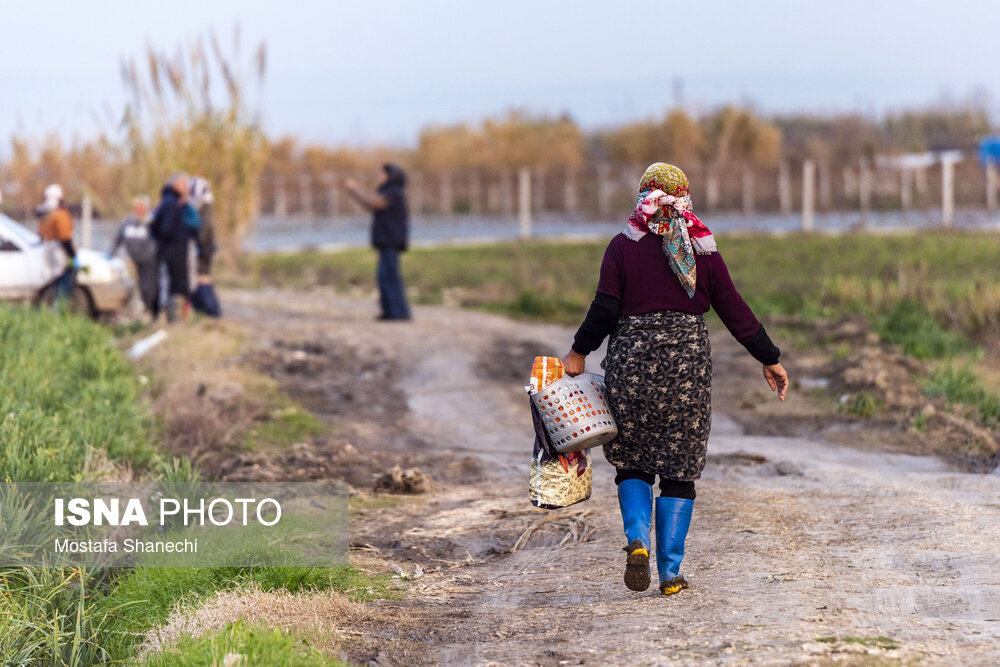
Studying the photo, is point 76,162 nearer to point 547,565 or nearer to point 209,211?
point 209,211

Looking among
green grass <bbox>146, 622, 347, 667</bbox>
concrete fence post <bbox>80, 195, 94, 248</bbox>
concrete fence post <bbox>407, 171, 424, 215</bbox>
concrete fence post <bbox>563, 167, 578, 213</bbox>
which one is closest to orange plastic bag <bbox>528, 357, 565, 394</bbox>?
green grass <bbox>146, 622, 347, 667</bbox>

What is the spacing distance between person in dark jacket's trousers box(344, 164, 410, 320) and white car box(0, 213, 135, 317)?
10.1 feet

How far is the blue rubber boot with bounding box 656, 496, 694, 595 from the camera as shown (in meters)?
5.14

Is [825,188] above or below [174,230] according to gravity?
below

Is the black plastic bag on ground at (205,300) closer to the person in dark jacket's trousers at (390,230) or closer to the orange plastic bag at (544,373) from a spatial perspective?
the person in dark jacket's trousers at (390,230)

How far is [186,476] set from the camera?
290 inches

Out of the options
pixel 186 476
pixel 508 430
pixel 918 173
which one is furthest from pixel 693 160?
pixel 186 476

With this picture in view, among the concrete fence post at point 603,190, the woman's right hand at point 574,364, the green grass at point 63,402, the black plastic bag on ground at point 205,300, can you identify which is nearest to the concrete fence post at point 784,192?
the concrete fence post at point 603,190

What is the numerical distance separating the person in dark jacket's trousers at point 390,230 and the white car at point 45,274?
121 inches

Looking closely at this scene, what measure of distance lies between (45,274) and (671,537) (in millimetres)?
10841

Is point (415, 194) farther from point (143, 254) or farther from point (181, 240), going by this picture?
point (181, 240)

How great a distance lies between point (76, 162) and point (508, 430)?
11.4 metres

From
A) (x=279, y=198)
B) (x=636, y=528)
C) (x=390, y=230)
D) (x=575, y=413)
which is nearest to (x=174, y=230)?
(x=390, y=230)

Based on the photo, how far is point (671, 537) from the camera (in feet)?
16.9
